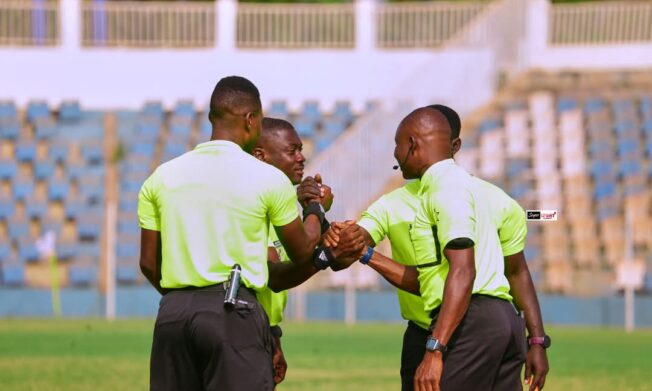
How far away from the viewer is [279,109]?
34.8 meters

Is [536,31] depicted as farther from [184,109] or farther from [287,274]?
[287,274]

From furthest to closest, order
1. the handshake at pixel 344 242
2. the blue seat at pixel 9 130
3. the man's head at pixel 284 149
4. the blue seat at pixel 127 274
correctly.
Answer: the blue seat at pixel 9 130, the blue seat at pixel 127 274, the man's head at pixel 284 149, the handshake at pixel 344 242

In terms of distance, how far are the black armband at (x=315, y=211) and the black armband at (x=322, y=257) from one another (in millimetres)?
151

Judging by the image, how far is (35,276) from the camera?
1222 inches

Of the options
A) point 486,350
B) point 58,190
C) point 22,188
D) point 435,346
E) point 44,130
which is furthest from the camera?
point 44,130

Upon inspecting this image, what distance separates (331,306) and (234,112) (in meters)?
21.5

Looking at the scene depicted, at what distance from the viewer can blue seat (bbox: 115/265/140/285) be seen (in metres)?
29.9

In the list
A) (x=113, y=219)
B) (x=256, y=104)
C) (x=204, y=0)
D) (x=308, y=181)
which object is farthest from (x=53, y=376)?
(x=204, y=0)

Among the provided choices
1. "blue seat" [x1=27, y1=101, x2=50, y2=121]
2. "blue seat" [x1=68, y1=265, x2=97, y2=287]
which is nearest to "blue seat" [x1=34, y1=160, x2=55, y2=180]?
"blue seat" [x1=27, y1=101, x2=50, y2=121]

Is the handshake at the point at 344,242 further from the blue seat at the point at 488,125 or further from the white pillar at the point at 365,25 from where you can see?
the white pillar at the point at 365,25

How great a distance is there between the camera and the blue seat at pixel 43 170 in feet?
111

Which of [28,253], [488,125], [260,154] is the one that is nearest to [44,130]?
[28,253]

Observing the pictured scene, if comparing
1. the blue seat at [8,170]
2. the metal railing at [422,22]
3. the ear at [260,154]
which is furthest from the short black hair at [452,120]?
the metal railing at [422,22]

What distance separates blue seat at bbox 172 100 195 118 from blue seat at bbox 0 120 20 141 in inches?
150
